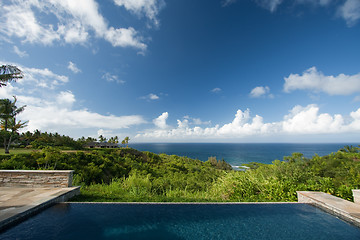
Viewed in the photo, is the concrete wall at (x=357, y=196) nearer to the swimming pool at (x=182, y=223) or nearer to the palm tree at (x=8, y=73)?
the swimming pool at (x=182, y=223)

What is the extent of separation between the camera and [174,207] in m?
4.75

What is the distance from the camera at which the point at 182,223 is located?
3.89m

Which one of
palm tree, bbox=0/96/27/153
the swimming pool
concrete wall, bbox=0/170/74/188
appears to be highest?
palm tree, bbox=0/96/27/153

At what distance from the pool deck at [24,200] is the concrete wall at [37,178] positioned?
6.9 inches

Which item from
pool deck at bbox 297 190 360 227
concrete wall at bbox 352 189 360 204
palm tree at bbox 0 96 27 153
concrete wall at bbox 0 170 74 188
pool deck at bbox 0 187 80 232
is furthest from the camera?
palm tree at bbox 0 96 27 153

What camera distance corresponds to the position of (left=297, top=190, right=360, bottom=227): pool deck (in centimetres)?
382

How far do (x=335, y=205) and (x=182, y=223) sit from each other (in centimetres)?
435

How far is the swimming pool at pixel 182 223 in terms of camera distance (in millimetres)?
3342

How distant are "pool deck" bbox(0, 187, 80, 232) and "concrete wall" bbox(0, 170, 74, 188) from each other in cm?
17

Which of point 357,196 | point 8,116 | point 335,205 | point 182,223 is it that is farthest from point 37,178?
point 8,116

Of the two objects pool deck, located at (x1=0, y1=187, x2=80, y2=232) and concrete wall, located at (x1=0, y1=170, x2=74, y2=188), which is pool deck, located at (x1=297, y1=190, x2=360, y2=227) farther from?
concrete wall, located at (x1=0, y1=170, x2=74, y2=188)

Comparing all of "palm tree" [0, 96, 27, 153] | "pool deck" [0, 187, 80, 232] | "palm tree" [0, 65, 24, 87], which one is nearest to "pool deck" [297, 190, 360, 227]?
"pool deck" [0, 187, 80, 232]

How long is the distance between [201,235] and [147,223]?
54.1 inches

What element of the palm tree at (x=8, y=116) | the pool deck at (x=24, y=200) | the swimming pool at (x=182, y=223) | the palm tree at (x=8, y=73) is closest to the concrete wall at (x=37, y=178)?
the pool deck at (x=24, y=200)
